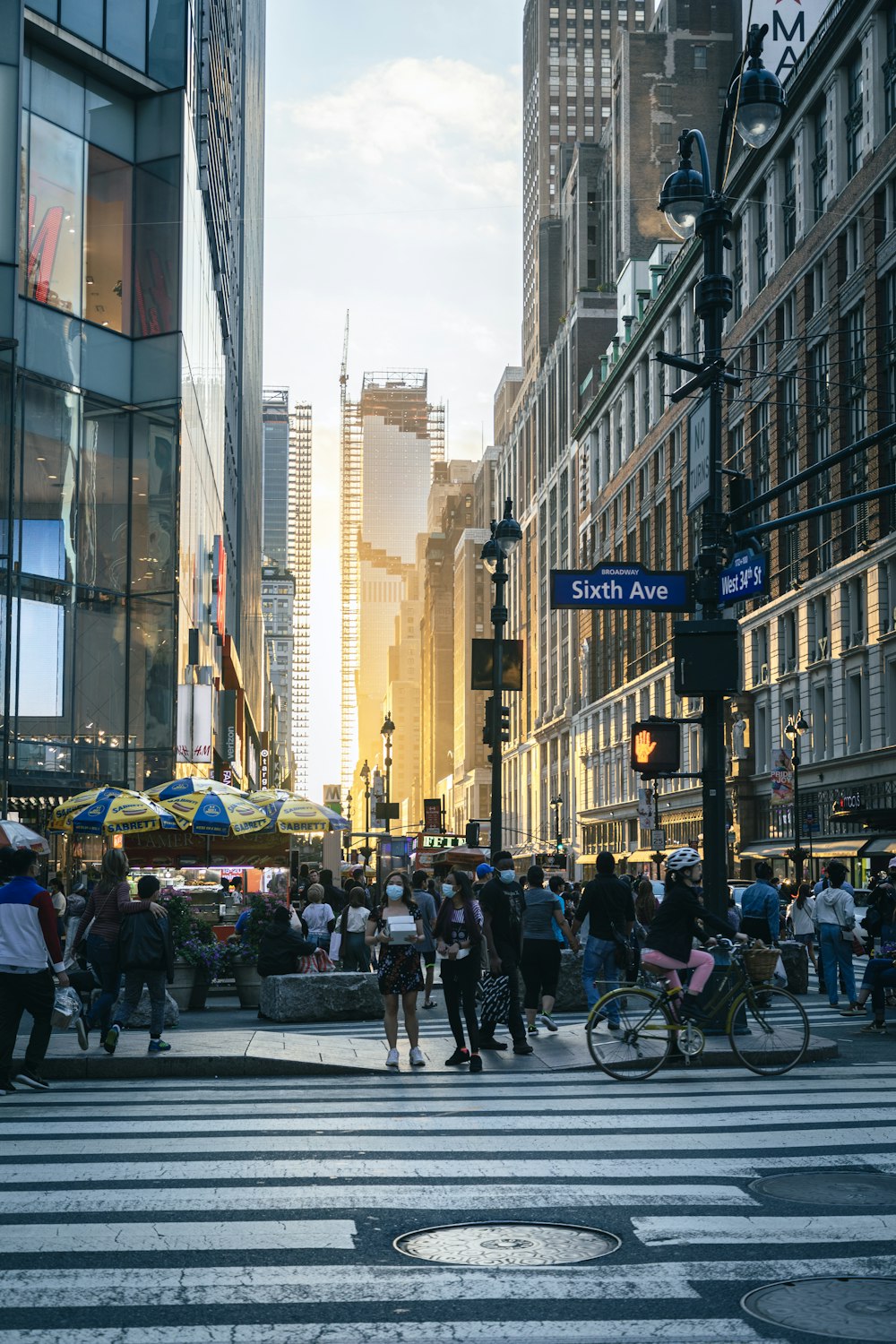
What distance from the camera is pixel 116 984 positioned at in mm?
14977

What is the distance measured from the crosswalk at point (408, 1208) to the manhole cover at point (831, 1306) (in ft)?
0.37

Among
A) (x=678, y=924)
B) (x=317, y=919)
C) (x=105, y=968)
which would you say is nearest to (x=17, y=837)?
(x=317, y=919)

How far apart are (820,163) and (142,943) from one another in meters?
51.6

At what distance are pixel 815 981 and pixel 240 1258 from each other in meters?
21.2

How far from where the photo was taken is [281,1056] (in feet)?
46.0

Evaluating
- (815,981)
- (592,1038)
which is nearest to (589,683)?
(815,981)

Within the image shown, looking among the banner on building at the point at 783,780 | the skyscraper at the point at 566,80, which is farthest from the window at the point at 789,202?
the skyscraper at the point at 566,80

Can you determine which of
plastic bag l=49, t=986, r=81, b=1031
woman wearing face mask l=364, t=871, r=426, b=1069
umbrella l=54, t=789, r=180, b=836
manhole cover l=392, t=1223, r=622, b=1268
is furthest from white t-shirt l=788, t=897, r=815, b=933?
manhole cover l=392, t=1223, r=622, b=1268

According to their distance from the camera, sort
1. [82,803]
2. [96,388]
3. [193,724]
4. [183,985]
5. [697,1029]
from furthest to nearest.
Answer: [193,724] < [96,388] < [82,803] < [183,985] < [697,1029]

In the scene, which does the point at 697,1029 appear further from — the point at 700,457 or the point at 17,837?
the point at 17,837

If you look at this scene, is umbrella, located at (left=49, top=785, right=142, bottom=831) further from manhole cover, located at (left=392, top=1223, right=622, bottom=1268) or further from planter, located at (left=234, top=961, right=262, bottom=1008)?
manhole cover, located at (left=392, top=1223, right=622, bottom=1268)

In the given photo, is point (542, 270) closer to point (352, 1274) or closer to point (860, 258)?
point (860, 258)

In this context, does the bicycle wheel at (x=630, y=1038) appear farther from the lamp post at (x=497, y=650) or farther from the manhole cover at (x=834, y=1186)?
the lamp post at (x=497, y=650)

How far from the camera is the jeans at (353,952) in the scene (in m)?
22.7
